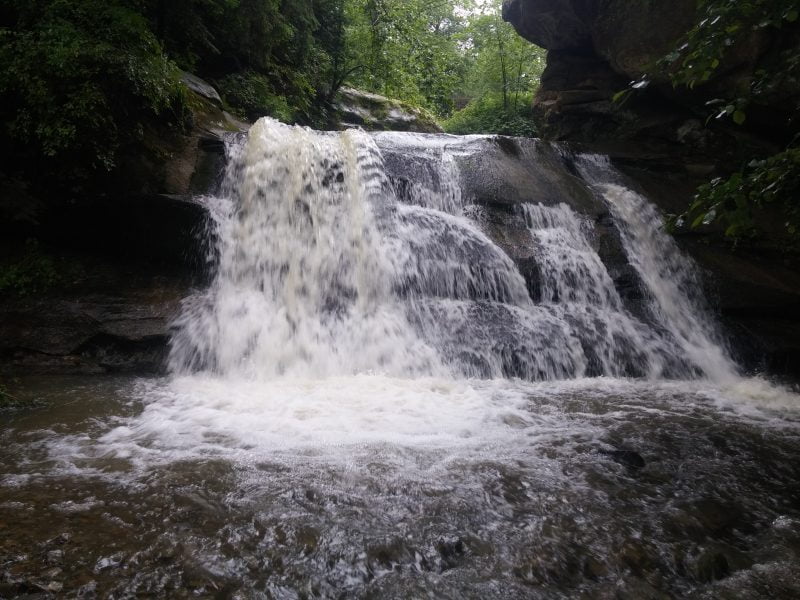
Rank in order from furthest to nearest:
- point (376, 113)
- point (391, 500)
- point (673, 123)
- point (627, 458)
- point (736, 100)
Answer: point (376, 113), point (673, 123), point (627, 458), point (391, 500), point (736, 100)

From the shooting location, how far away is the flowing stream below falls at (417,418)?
2.04 metres

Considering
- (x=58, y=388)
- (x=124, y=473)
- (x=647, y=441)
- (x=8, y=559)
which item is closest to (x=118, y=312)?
(x=58, y=388)

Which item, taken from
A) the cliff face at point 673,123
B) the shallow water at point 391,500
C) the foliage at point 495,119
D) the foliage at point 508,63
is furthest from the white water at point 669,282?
the foliage at point 508,63

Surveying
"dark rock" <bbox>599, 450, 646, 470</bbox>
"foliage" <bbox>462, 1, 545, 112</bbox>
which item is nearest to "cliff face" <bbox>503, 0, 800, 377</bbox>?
"dark rock" <bbox>599, 450, 646, 470</bbox>

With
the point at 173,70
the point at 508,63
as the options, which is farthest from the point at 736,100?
the point at 508,63

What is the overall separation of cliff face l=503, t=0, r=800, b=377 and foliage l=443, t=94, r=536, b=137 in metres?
4.20

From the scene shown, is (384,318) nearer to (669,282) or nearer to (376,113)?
(669,282)

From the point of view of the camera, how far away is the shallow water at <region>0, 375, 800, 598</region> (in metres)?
1.94

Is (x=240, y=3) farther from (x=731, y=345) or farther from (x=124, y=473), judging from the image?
(x=731, y=345)

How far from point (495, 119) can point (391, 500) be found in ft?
54.7

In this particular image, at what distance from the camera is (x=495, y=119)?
17000 mm

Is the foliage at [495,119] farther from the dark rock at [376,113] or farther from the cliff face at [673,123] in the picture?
the cliff face at [673,123]

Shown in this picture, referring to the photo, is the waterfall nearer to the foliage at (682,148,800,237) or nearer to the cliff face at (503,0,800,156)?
the cliff face at (503,0,800,156)

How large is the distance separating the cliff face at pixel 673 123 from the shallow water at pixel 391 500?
11.9ft
